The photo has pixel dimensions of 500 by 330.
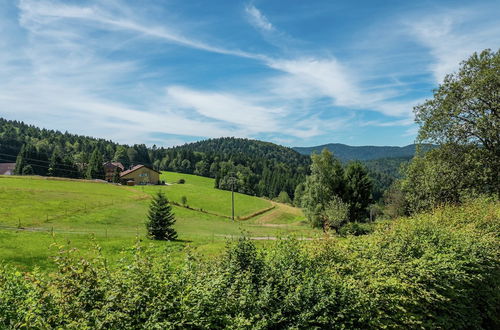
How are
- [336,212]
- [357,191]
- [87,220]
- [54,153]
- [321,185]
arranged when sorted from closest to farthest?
[87,220] → [336,212] → [321,185] → [357,191] → [54,153]

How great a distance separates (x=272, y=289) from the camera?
21.3 ft

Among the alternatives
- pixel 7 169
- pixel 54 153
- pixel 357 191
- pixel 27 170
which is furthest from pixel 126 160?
pixel 357 191

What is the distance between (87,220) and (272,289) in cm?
4375

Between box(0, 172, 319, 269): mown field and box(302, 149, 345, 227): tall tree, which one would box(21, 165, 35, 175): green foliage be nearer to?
box(0, 172, 319, 269): mown field

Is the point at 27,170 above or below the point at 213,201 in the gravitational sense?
above

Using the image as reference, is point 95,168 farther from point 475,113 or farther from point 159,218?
point 475,113

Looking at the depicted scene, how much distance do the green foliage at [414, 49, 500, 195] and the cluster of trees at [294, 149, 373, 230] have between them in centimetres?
2492

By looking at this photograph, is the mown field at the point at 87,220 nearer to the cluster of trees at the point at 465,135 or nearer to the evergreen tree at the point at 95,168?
the cluster of trees at the point at 465,135

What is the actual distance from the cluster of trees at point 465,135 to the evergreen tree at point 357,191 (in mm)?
30287

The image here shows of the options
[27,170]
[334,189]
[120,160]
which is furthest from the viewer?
[120,160]

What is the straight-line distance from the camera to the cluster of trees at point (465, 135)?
2250cm

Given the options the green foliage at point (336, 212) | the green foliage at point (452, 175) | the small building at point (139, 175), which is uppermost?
the green foliage at point (452, 175)

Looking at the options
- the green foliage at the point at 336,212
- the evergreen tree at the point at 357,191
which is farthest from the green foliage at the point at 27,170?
the evergreen tree at the point at 357,191

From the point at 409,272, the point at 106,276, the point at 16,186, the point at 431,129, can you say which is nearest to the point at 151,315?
the point at 106,276
